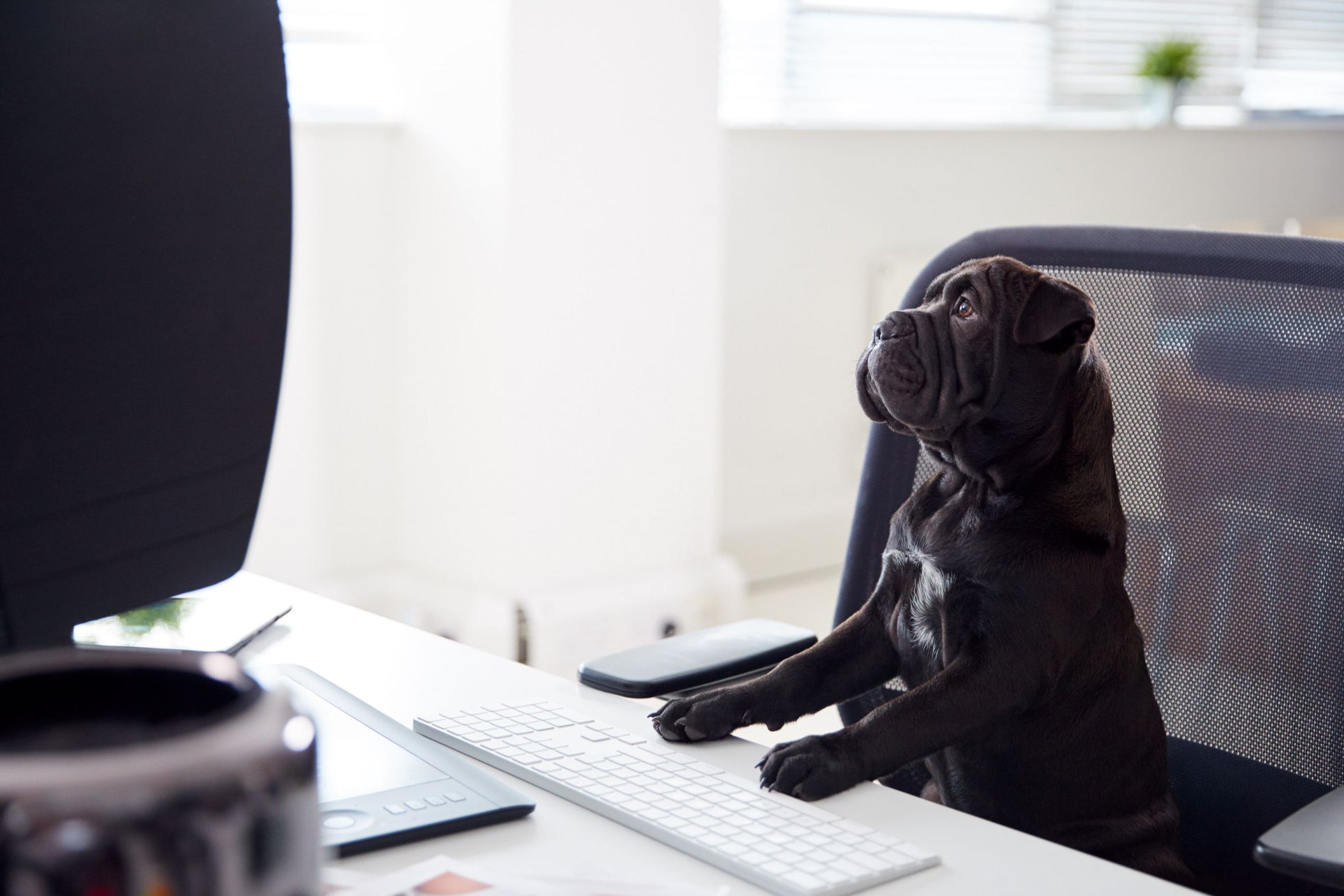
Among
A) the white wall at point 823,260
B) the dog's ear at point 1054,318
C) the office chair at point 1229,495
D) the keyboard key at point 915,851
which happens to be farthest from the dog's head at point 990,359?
the white wall at point 823,260

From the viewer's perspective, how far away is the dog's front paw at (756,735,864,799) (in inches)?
29.4

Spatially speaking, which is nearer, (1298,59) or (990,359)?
(990,359)

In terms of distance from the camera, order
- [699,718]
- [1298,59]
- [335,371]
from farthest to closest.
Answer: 1. [1298,59]
2. [335,371]
3. [699,718]

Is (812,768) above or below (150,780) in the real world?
below

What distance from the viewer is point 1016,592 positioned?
0.89 meters

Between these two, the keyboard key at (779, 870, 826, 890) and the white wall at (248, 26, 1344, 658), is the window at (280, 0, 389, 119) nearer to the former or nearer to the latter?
the white wall at (248, 26, 1344, 658)

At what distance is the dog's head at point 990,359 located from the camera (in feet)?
3.17

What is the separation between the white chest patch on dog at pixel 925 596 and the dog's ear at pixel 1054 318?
0.17 meters

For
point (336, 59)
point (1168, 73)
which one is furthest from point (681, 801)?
point (1168, 73)

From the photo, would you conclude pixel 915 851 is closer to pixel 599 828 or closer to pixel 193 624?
pixel 599 828

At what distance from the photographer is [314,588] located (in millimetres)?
2850

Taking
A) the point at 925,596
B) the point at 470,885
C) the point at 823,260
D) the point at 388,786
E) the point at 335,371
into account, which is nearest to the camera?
the point at 470,885

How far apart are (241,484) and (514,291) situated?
6.39ft

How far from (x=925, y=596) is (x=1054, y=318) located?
21cm
